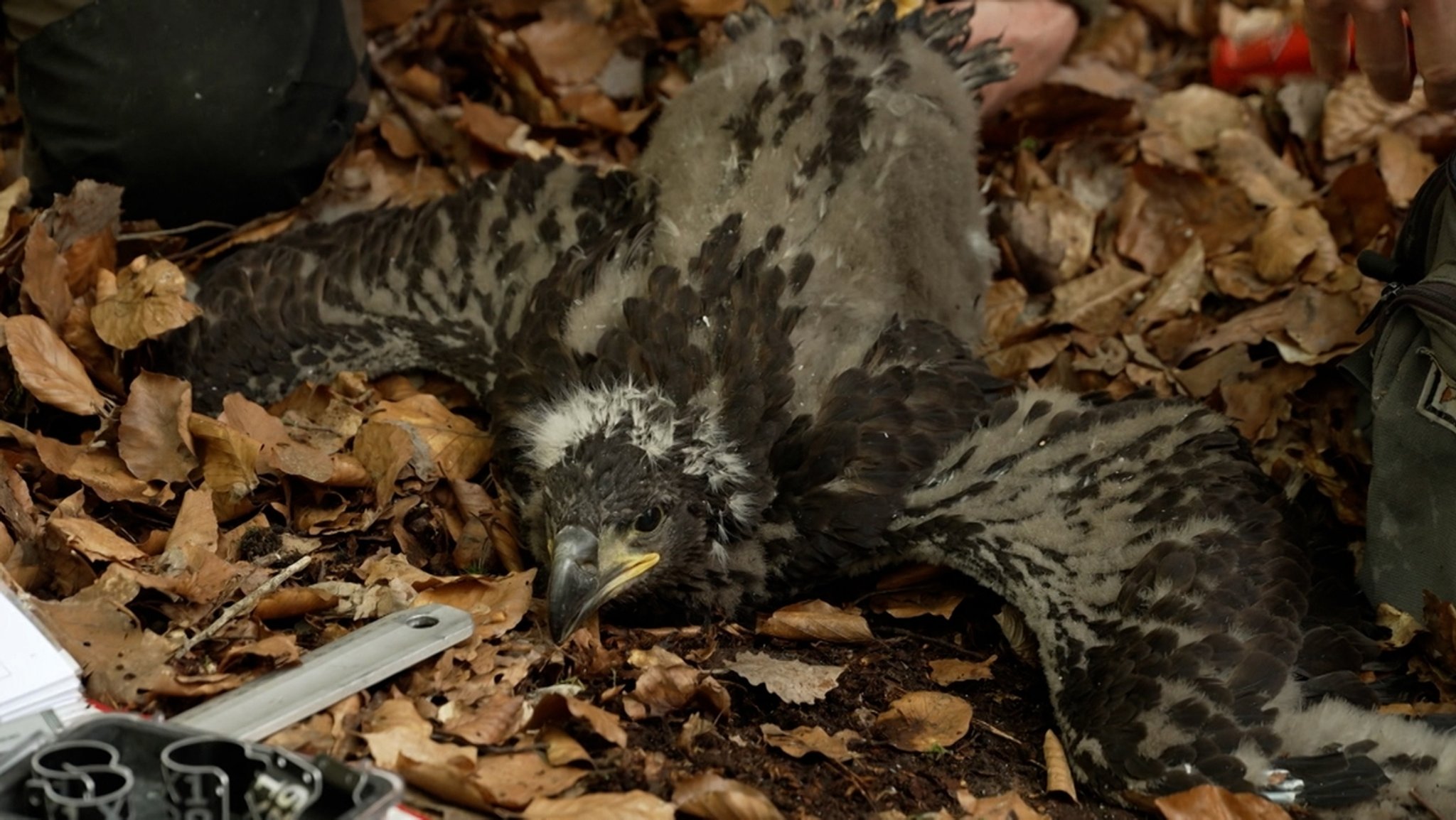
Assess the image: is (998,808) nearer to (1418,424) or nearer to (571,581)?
(571,581)

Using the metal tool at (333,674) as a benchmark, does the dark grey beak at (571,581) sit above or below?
below

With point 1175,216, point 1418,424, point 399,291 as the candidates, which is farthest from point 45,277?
point 1175,216

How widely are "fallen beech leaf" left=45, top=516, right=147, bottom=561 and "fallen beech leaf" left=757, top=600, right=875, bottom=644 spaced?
1452 mm

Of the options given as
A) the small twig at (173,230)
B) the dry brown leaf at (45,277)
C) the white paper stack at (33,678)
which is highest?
the dry brown leaf at (45,277)

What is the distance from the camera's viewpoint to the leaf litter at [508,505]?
2887 millimetres

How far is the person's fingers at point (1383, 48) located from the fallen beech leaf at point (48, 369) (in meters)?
3.14

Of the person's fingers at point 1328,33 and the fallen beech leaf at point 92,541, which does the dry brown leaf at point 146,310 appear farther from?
the person's fingers at point 1328,33

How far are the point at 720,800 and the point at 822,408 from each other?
115 centimetres

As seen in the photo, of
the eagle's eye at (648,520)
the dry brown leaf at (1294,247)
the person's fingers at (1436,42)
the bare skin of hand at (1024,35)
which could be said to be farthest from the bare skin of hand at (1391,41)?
→ the eagle's eye at (648,520)

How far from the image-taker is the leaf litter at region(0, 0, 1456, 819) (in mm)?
2887

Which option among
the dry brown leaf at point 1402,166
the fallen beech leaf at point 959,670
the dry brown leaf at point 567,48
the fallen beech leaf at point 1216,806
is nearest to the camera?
the fallen beech leaf at point 1216,806

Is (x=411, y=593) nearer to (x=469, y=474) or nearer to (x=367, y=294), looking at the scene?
(x=469, y=474)

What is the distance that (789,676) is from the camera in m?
3.19

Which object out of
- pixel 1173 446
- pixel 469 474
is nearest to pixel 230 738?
pixel 469 474
